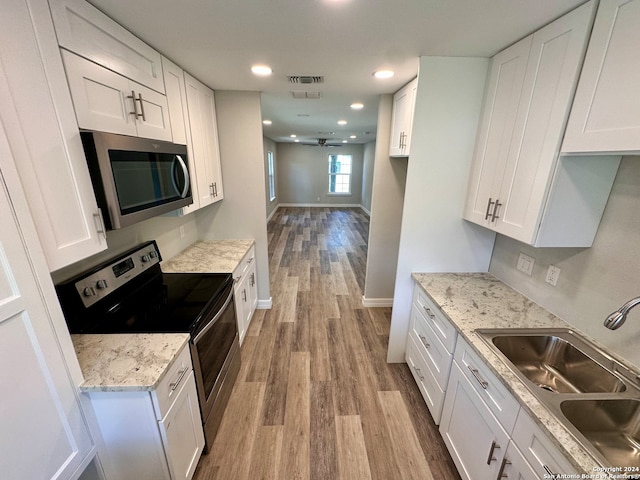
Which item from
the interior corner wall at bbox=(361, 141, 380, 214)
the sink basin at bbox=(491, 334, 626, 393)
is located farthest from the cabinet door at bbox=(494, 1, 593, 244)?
the interior corner wall at bbox=(361, 141, 380, 214)

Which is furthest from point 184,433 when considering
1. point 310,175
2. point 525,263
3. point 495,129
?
point 310,175

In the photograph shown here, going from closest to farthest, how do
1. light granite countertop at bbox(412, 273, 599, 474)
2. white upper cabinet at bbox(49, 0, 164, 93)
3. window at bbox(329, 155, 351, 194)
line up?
light granite countertop at bbox(412, 273, 599, 474)
white upper cabinet at bbox(49, 0, 164, 93)
window at bbox(329, 155, 351, 194)

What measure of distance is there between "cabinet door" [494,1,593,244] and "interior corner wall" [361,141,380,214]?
718 centimetres

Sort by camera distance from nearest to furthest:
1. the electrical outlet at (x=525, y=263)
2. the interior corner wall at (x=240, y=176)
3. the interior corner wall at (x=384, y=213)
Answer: the electrical outlet at (x=525, y=263), the interior corner wall at (x=240, y=176), the interior corner wall at (x=384, y=213)

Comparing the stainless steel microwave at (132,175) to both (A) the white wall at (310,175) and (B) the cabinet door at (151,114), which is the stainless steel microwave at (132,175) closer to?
(B) the cabinet door at (151,114)

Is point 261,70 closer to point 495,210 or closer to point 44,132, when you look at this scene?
point 44,132

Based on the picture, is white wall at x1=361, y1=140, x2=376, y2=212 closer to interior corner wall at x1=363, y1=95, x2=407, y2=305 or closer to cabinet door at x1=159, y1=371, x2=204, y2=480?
interior corner wall at x1=363, y1=95, x2=407, y2=305

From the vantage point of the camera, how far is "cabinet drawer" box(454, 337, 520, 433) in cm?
110

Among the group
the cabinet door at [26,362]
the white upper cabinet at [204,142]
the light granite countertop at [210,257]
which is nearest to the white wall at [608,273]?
the light granite countertop at [210,257]

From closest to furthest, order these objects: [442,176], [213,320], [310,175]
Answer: [213,320]
[442,176]
[310,175]

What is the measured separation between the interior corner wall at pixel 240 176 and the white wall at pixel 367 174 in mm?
6284

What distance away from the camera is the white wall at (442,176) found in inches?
68.5

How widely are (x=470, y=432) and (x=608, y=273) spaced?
1048 mm

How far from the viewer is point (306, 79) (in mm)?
2143
